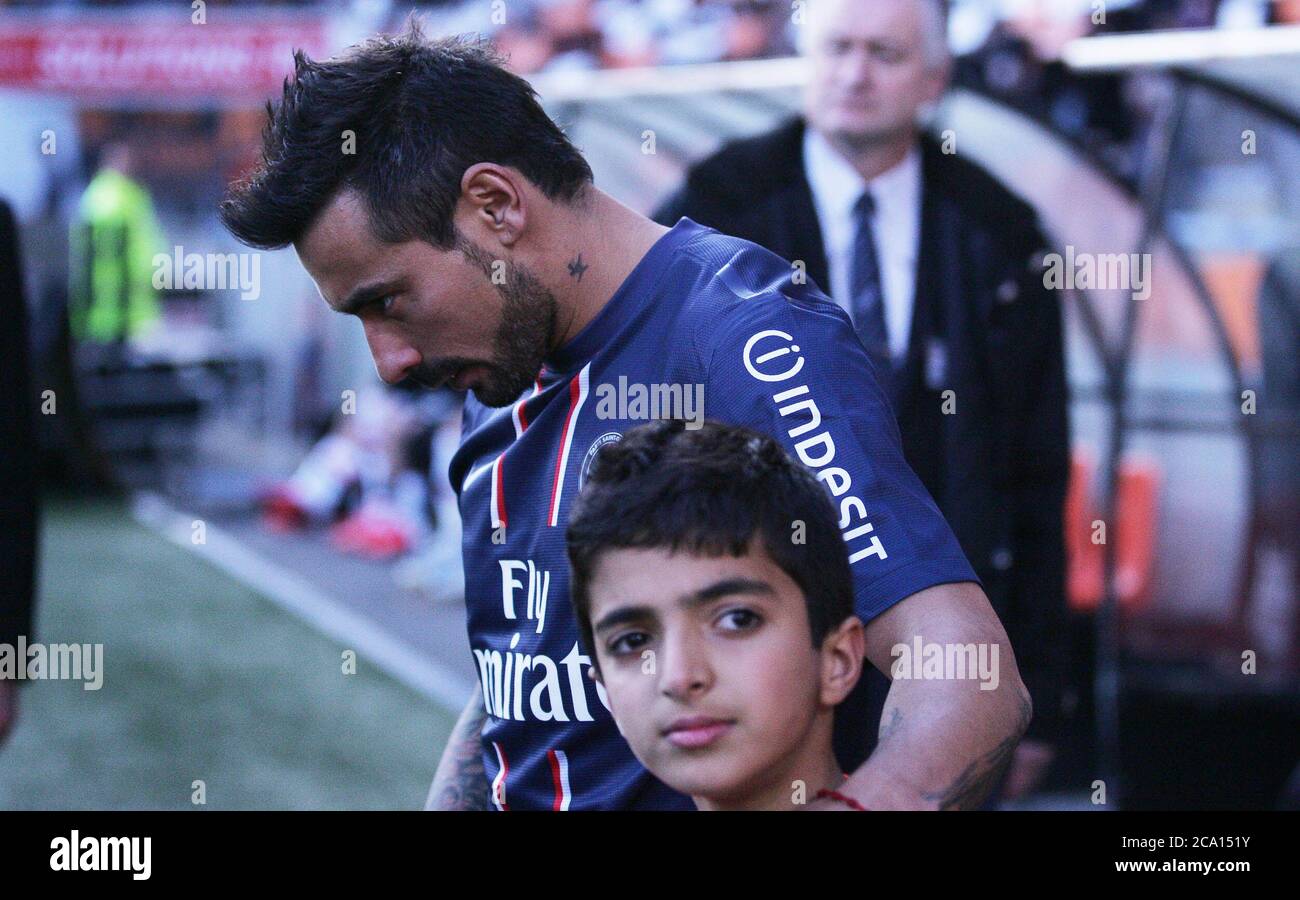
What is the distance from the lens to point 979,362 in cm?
212

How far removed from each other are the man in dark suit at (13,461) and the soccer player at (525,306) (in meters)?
0.85

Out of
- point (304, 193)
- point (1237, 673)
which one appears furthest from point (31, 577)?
point (1237, 673)

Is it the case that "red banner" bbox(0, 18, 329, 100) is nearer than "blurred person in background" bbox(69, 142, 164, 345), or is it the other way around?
"red banner" bbox(0, 18, 329, 100)

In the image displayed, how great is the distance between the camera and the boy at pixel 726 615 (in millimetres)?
1219

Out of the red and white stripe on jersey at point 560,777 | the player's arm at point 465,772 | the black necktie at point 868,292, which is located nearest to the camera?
the red and white stripe on jersey at point 560,777

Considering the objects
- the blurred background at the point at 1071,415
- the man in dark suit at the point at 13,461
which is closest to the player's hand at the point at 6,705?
the man in dark suit at the point at 13,461

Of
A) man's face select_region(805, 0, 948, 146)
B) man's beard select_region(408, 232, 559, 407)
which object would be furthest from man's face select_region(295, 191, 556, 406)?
man's face select_region(805, 0, 948, 146)

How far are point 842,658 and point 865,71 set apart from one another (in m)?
1.16

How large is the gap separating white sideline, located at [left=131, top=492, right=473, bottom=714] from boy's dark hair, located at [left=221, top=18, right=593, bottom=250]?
116 inches

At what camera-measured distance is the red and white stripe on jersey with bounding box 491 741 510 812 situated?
1.52 m

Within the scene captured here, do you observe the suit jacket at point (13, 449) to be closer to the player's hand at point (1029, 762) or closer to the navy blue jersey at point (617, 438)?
the navy blue jersey at point (617, 438)

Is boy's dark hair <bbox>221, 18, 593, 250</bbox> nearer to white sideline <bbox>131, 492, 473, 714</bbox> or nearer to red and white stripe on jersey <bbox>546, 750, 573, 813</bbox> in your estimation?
red and white stripe on jersey <bbox>546, 750, 573, 813</bbox>

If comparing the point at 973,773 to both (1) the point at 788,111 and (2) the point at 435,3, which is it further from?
(2) the point at 435,3
